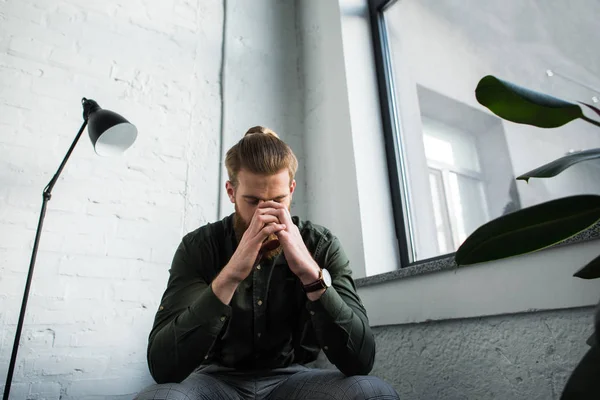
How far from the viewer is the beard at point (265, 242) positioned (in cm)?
114

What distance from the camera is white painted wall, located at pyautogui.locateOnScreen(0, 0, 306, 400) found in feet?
4.67

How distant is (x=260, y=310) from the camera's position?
1.14m

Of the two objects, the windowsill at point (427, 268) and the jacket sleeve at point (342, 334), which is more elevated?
the windowsill at point (427, 268)

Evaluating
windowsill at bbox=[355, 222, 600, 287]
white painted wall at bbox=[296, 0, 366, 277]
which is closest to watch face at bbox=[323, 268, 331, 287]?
windowsill at bbox=[355, 222, 600, 287]

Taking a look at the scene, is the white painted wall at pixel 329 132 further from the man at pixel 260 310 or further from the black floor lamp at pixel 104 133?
the black floor lamp at pixel 104 133

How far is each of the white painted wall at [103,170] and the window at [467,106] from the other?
0.60 meters

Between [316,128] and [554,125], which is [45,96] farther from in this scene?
[554,125]

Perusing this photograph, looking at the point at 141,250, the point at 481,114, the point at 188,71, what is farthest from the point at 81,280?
the point at 481,114

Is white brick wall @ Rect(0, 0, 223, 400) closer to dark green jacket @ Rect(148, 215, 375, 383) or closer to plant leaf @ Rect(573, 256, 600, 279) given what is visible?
dark green jacket @ Rect(148, 215, 375, 383)

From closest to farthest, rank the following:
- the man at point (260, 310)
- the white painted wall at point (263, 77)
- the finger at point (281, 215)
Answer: the man at point (260, 310) → the finger at point (281, 215) → the white painted wall at point (263, 77)

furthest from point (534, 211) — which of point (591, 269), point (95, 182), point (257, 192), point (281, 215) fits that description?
point (95, 182)

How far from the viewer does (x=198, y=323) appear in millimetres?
950

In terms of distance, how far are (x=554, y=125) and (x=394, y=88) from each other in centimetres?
144

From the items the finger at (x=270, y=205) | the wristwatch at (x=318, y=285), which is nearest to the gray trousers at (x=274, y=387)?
the wristwatch at (x=318, y=285)
